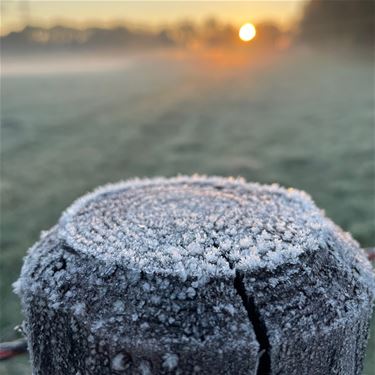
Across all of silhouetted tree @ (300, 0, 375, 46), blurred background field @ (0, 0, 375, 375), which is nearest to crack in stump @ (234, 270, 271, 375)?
blurred background field @ (0, 0, 375, 375)

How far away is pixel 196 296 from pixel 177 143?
8310 mm

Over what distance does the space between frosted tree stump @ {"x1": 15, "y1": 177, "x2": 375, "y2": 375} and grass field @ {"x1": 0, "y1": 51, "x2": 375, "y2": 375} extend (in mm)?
2306

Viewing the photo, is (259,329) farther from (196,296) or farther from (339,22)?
(339,22)

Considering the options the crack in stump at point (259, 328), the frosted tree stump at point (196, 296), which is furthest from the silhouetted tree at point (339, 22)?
the crack in stump at point (259, 328)

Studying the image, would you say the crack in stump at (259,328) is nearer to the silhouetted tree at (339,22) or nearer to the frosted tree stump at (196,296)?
the frosted tree stump at (196,296)

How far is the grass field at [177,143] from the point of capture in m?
5.88

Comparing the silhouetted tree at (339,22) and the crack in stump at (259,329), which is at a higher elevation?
the silhouetted tree at (339,22)

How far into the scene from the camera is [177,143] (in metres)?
9.39

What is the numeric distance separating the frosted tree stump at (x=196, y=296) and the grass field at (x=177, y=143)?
2306 mm

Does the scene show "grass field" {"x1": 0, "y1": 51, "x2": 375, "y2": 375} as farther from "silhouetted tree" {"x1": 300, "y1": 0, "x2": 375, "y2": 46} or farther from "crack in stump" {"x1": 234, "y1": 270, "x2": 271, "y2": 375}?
"silhouetted tree" {"x1": 300, "y1": 0, "x2": 375, "y2": 46}

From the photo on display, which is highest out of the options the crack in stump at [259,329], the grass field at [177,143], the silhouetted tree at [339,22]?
the silhouetted tree at [339,22]

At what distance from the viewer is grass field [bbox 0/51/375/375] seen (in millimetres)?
5879

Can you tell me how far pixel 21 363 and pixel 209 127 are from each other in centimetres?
841

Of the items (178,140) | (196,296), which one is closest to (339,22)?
(178,140)
